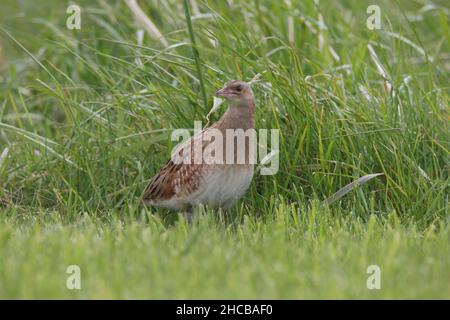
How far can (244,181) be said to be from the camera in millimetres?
5555

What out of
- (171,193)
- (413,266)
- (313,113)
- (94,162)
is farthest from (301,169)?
(413,266)

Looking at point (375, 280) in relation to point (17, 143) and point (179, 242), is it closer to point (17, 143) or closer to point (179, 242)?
point (179, 242)

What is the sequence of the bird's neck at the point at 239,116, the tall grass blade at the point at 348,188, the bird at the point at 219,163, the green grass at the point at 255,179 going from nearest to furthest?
the green grass at the point at 255,179 → the bird at the point at 219,163 → the bird's neck at the point at 239,116 → the tall grass blade at the point at 348,188

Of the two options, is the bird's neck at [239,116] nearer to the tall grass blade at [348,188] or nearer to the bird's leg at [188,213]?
the bird's leg at [188,213]

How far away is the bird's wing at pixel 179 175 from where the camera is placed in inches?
222

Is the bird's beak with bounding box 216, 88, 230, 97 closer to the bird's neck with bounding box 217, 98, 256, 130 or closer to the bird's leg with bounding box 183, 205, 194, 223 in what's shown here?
the bird's neck with bounding box 217, 98, 256, 130

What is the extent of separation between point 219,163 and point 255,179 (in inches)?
28.9

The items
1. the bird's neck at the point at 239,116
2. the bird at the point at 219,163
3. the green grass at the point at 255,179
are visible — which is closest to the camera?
the green grass at the point at 255,179

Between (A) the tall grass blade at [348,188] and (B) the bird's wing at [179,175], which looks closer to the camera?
(B) the bird's wing at [179,175]

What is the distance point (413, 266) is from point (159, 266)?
1.25m

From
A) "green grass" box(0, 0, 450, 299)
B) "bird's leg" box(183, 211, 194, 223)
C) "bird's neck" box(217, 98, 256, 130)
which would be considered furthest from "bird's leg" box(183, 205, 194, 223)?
"bird's neck" box(217, 98, 256, 130)

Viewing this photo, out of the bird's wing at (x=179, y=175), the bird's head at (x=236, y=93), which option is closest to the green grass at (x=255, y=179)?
the bird's wing at (x=179, y=175)

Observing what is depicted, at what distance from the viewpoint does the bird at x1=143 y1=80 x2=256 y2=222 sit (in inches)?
217

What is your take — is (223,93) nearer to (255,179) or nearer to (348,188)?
(255,179)
